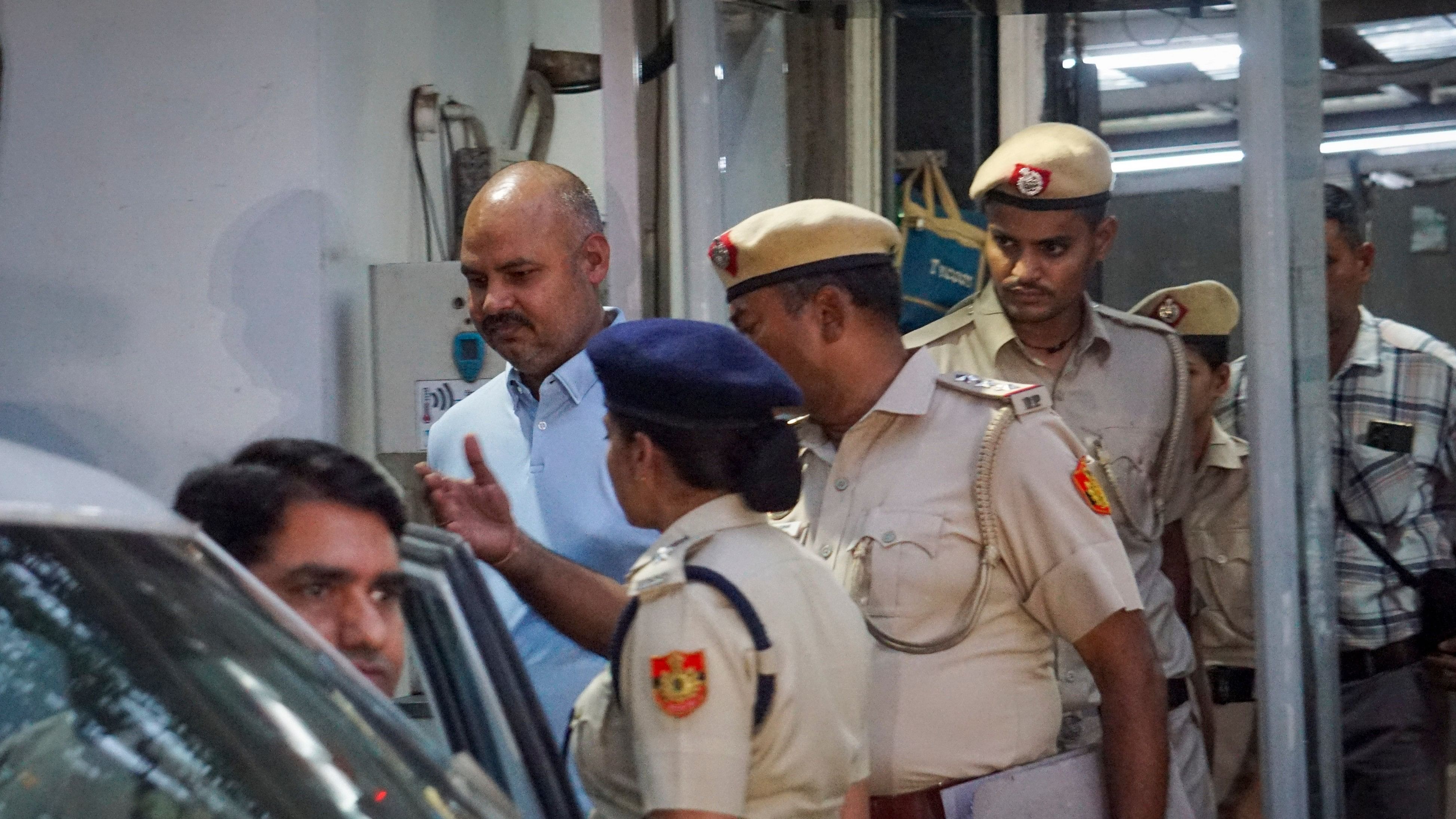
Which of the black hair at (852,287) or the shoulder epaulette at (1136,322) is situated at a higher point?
the black hair at (852,287)

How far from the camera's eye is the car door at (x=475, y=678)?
163 centimetres

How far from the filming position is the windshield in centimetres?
122

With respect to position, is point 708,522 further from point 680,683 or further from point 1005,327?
point 1005,327

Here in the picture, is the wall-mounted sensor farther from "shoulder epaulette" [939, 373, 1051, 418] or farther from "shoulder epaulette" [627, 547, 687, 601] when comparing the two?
"shoulder epaulette" [627, 547, 687, 601]

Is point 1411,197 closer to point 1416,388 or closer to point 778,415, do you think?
point 1416,388

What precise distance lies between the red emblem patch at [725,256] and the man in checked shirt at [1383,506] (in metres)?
1.35

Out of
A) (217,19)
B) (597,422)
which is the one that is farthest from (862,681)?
(217,19)

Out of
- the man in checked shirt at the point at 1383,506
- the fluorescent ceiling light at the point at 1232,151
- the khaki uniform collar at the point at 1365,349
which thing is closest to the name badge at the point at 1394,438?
the man in checked shirt at the point at 1383,506

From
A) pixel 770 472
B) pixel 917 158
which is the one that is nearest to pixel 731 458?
pixel 770 472

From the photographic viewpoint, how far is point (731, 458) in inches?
75.5

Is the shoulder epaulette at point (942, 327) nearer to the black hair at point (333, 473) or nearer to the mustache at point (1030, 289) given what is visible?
the mustache at point (1030, 289)

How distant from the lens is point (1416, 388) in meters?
3.36

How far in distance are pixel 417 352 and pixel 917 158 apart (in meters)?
1.27

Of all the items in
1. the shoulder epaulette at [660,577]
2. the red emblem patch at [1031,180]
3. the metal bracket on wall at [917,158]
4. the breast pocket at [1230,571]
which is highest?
the metal bracket on wall at [917,158]
